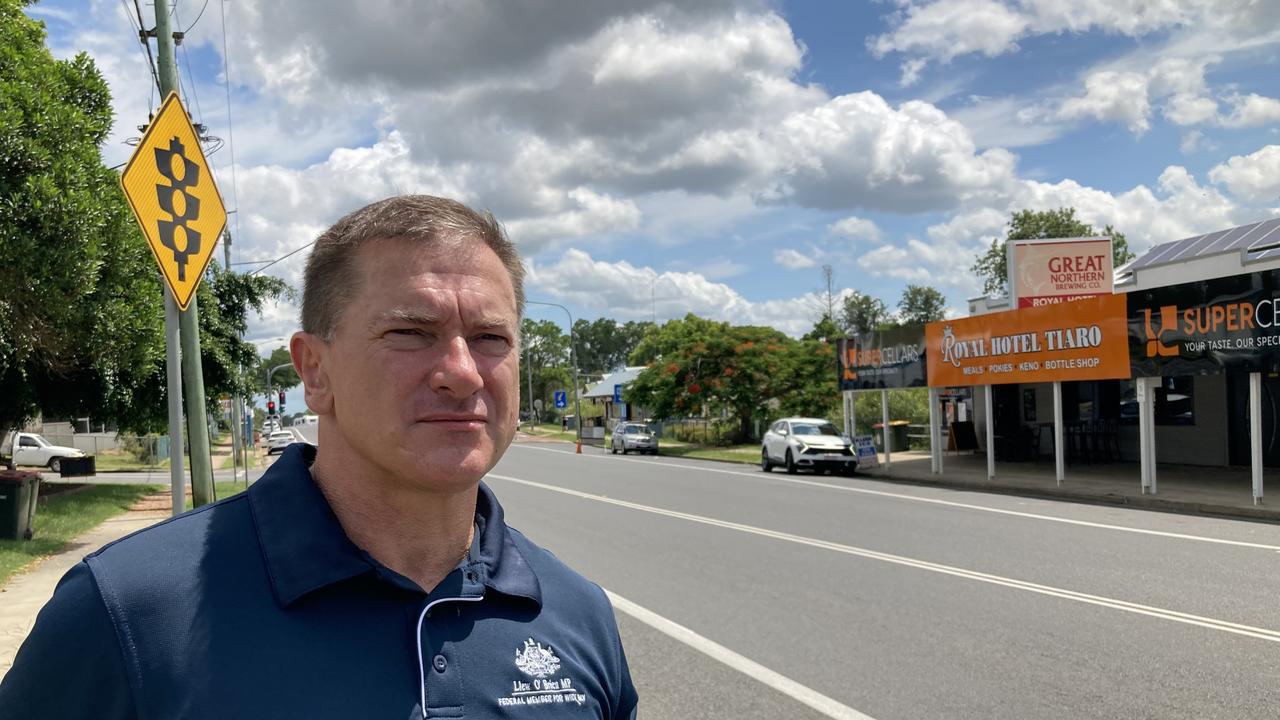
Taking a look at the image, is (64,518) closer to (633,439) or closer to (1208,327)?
(1208,327)

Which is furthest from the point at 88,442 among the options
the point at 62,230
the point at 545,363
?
the point at 545,363

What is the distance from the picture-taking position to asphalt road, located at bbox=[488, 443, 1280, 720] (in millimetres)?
6312

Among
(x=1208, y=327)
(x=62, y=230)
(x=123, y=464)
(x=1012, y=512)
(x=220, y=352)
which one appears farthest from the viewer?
(x=123, y=464)

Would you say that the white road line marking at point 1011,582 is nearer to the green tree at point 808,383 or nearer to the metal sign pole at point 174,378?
the metal sign pole at point 174,378

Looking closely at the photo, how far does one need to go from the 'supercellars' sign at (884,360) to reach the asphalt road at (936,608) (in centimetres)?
1049

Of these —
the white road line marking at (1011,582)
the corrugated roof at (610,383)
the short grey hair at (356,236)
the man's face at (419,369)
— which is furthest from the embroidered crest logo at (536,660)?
the corrugated roof at (610,383)

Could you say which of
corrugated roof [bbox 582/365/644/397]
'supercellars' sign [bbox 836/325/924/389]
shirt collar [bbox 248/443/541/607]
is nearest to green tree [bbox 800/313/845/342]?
corrugated roof [bbox 582/365/644/397]

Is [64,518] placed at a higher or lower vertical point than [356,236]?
lower

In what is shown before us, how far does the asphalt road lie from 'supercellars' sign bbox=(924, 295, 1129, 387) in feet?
15.9

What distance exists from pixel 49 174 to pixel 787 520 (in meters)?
11.1

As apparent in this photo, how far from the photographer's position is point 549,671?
1.78 m

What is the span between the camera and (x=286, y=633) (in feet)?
5.13

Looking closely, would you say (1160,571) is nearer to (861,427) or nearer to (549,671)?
(549,671)

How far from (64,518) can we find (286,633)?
707 inches
